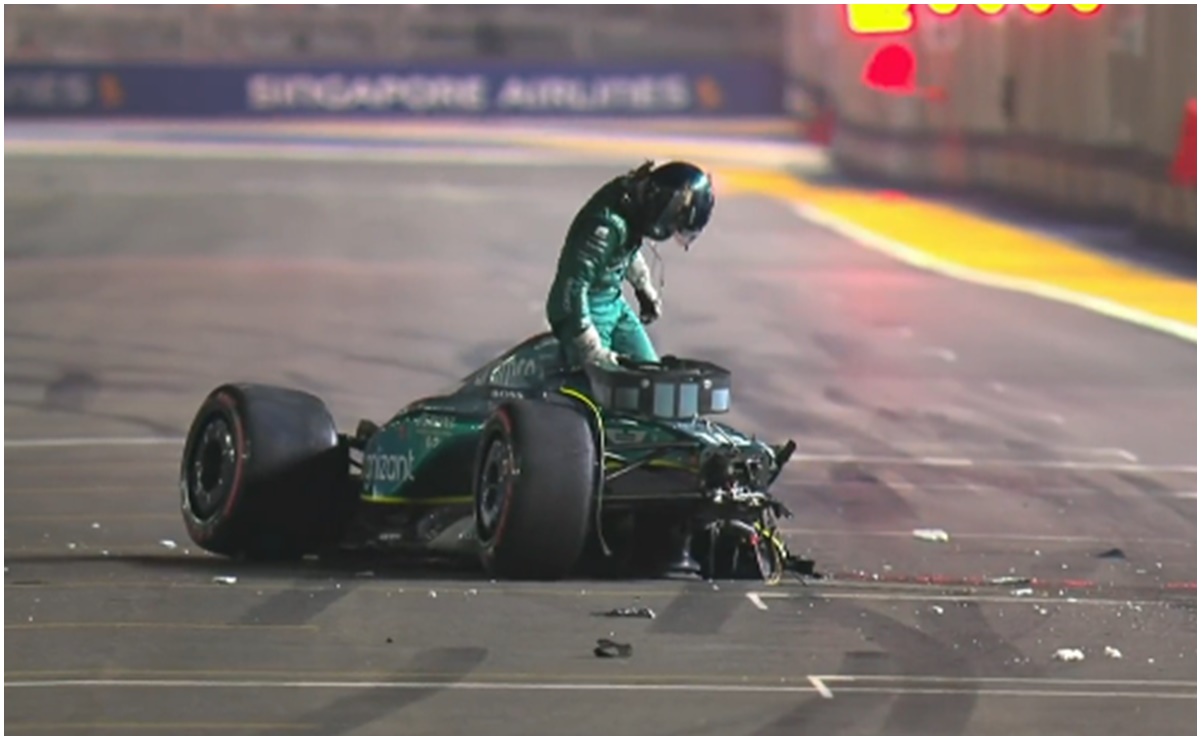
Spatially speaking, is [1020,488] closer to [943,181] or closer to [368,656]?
[368,656]

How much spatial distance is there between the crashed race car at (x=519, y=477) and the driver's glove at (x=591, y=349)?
0.06 m

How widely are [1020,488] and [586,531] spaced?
16.2 ft

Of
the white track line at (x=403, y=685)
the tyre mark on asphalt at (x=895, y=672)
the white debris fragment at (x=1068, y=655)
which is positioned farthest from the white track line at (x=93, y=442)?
the white debris fragment at (x=1068, y=655)

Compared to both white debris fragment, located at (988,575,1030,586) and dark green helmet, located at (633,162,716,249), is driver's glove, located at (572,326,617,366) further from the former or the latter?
white debris fragment, located at (988,575,1030,586)

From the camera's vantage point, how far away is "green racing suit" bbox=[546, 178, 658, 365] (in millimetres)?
11930

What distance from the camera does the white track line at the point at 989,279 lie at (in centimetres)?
2496

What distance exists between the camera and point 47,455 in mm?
16406

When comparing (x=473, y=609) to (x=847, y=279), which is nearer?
(x=473, y=609)

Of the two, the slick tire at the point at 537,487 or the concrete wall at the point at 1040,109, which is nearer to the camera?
the slick tire at the point at 537,487

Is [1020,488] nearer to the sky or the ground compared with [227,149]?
nearer to the sky

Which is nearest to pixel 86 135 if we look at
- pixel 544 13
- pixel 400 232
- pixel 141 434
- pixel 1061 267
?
pixel 544 13

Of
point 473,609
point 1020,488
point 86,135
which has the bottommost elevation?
point 86,135

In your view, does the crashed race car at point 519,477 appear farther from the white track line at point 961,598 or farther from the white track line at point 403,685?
the white track line at point 403,685

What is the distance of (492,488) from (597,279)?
1.09 metres
